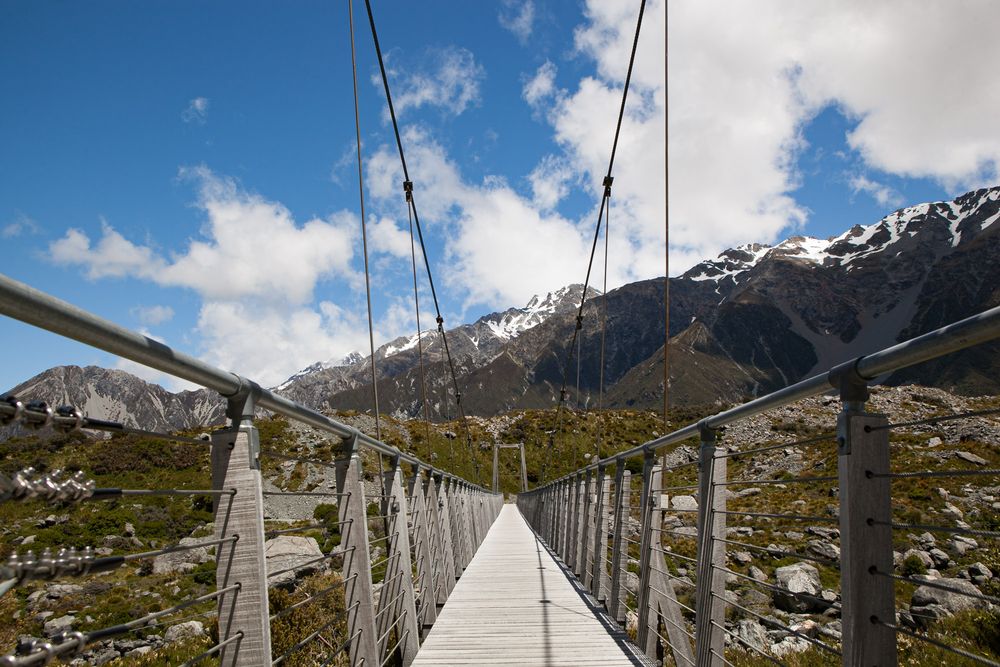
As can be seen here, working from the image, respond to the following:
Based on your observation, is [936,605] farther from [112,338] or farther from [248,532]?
[112,338]

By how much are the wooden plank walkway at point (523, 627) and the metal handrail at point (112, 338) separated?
2.99 meters

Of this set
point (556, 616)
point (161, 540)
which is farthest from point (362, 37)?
point (161, 540)

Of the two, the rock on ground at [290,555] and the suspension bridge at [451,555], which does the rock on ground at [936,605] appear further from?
the rock on ground at [290,555]

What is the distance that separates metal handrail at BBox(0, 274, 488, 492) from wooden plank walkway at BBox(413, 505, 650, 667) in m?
2.99

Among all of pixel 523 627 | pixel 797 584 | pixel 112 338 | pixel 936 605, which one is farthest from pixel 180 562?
pixel 112 338

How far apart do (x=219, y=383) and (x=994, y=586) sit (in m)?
11.9

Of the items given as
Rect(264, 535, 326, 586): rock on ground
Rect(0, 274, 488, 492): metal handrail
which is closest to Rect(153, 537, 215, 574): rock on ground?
Rect(264, 535, 326, 586): rock on ground

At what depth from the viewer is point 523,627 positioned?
17.6ft

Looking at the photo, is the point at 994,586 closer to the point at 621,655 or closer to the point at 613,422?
the point at 621,655

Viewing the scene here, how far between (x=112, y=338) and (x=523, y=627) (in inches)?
184

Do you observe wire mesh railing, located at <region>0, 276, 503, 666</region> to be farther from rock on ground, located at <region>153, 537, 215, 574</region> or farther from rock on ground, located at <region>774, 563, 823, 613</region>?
rock on ground, located at <region>153, 537, 215, 574</region>

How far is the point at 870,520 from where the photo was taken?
6.49 feet

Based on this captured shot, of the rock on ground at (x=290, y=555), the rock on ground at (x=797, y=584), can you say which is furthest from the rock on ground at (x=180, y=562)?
the rock on ground at (x=797, y=584)

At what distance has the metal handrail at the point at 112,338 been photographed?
1222 mm
